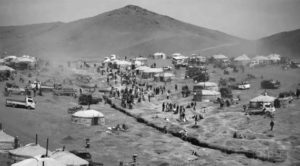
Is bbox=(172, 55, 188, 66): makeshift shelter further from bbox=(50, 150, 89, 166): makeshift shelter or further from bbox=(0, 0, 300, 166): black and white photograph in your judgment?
bbox=(50, 150, 89, 166): makeshift shelter

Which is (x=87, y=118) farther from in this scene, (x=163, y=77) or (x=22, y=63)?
(x=22, y=63)

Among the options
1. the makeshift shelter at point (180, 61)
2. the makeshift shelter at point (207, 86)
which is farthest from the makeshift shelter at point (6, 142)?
the makeshift shelter at point (180, 61)

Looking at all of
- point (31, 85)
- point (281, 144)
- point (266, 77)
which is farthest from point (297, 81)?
point (31, 85)

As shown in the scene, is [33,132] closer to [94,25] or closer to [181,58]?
[181,58]

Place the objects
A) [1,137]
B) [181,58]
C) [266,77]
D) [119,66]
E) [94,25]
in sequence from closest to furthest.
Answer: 1. [1,137]
2. [266,77]
3. [119,66]
4. [181,58]
5. [94,25]

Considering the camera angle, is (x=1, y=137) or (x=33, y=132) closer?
(x=1, y=137)

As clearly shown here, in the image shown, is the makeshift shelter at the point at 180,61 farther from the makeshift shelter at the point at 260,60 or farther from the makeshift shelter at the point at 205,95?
the makeshift shelter at the point at 205,95
